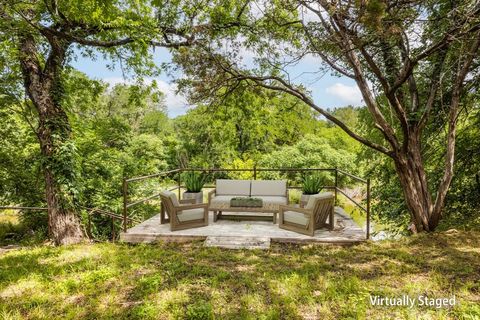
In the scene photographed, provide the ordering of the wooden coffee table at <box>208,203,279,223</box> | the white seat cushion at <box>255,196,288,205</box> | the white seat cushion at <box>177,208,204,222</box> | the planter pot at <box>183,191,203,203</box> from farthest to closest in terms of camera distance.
Result: the planter pot at <box>183,191,203,203</box> < the white seat cushion at <box>255,196,288,205</box> < the wooden coffee table at <box>208,203,279,223</box> < the white seat cushion at <box>177,208,204,222</box>

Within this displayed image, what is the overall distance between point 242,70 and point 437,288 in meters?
5.32

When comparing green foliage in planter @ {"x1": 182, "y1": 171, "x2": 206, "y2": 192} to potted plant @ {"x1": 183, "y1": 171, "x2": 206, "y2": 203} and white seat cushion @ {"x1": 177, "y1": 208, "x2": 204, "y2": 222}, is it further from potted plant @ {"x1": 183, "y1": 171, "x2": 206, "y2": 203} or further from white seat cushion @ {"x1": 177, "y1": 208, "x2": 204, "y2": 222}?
white seat cushion @ {"x1": 177, "y1": 208, "x2": 204, "y2": 222}

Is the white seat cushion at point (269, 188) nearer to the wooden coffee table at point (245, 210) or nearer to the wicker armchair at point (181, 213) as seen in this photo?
the wooden coffee table at point (245, 210)

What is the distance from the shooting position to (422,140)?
607 cm

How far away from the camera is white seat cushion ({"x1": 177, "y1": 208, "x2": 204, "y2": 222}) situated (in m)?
5.19

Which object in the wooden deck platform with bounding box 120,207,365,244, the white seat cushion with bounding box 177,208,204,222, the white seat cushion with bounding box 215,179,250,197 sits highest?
the white seat cushion with bounding box 215,179,250,197

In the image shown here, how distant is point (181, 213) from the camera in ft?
17.1

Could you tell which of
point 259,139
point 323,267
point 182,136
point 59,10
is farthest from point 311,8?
point 182,136

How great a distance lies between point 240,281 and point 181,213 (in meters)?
2.26

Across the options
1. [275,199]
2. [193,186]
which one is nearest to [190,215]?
[193,186]

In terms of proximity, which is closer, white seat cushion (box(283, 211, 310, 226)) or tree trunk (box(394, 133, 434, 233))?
white seat cushion (box(283, 211, 310, 226))

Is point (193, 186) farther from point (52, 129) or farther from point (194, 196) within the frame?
point (52, 129)

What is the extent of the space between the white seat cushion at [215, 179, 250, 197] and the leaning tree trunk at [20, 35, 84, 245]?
2881 mm

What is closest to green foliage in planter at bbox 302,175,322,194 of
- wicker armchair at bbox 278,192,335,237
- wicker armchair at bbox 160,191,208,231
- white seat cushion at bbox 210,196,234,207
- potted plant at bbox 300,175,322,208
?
potted plant at bbox 300,175,322,208
